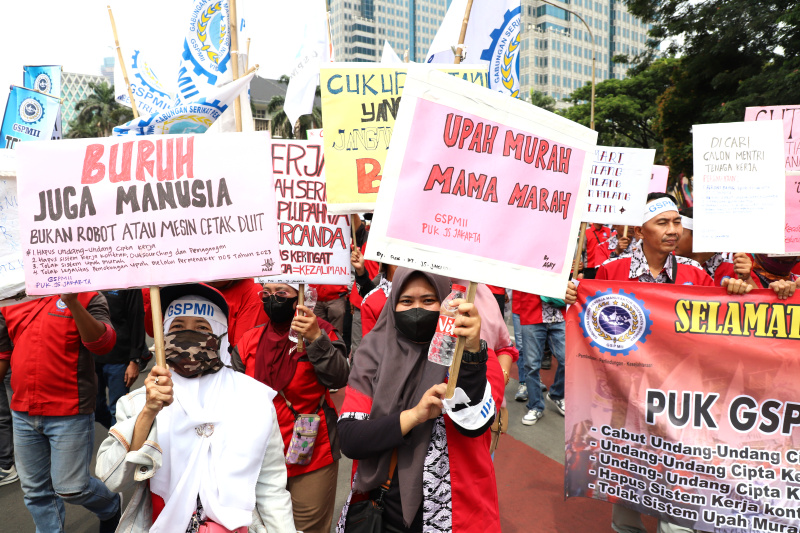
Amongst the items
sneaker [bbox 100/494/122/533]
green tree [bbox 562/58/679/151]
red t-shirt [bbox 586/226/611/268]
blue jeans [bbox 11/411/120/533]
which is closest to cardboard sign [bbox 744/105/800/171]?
red t-shirt [bbox 586/226/611/268]

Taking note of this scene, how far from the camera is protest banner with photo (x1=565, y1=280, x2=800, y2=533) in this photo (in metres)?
3.03

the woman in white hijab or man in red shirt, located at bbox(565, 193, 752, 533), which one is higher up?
man in red shirt, located at bbox(565, 193, 752, 533)

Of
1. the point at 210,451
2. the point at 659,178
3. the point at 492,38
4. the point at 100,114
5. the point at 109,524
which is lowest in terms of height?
the point at 109,524

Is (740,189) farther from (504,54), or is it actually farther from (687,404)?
(504,54)

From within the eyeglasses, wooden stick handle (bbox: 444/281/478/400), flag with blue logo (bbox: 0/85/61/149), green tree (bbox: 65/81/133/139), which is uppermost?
green tree (bbox: 65/81/133/139)

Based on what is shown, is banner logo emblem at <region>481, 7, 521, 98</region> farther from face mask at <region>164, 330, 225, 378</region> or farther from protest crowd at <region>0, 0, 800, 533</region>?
face mask at <region>164, 330, 225, 378</region>

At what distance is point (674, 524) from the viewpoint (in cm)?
315

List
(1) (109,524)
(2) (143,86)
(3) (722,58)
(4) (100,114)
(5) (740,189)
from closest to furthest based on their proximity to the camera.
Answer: (5) (740,189) < (1) (109,524) < (2) (143,86) < (3) (722,58) < (4) (100,114)

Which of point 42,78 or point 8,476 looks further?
point 42,78

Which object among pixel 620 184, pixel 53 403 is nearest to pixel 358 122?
pixel 53 403

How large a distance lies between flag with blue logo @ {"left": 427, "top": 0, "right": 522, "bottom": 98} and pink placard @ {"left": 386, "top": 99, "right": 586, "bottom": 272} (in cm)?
238

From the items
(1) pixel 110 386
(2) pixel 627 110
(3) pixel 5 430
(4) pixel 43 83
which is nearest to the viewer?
(3) pixel 5 430

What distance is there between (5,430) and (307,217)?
3449 mm

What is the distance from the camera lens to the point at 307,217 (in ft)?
11.0
